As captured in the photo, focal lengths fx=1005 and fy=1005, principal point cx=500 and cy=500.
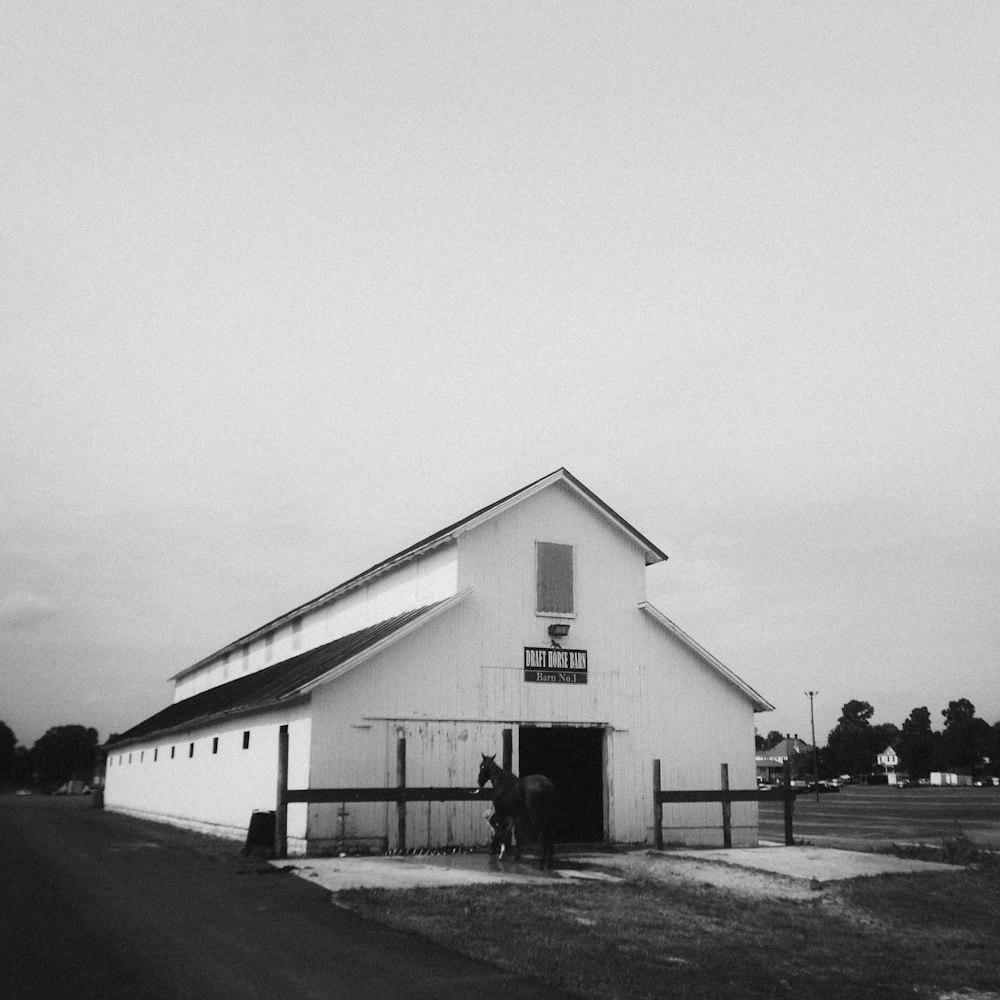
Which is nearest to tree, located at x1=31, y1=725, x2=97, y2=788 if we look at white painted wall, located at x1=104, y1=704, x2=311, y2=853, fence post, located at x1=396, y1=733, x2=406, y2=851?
white painted wall, located at x1=104, y1=704, x2=311, y2=853

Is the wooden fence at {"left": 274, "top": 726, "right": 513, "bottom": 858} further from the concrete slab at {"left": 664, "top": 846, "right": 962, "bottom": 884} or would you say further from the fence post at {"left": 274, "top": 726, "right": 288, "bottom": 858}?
the concrete slab at {"left": 664, "top": 846, "right": 962, "bottom": 884}

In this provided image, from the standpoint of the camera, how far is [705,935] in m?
12.2

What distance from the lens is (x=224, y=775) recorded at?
28625 millimetres

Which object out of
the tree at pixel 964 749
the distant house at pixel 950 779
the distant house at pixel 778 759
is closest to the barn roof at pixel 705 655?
the distant house at pixel 950 779

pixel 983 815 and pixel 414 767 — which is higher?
pixel 414 767

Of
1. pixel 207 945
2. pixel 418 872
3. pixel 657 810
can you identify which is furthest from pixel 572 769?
pixel 207 945

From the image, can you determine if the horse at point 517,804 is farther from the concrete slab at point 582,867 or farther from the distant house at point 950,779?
the distant house at point 950,779

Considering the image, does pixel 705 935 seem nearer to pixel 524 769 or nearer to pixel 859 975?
pixel 859 975

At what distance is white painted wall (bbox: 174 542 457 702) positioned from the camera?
2553cm

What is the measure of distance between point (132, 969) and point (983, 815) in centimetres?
4726

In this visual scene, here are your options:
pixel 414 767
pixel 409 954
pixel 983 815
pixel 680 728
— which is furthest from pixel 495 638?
pixel 983 815

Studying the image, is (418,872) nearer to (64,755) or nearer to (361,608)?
(361,608)

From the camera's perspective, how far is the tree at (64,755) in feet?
562

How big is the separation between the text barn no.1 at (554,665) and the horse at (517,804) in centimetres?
435
